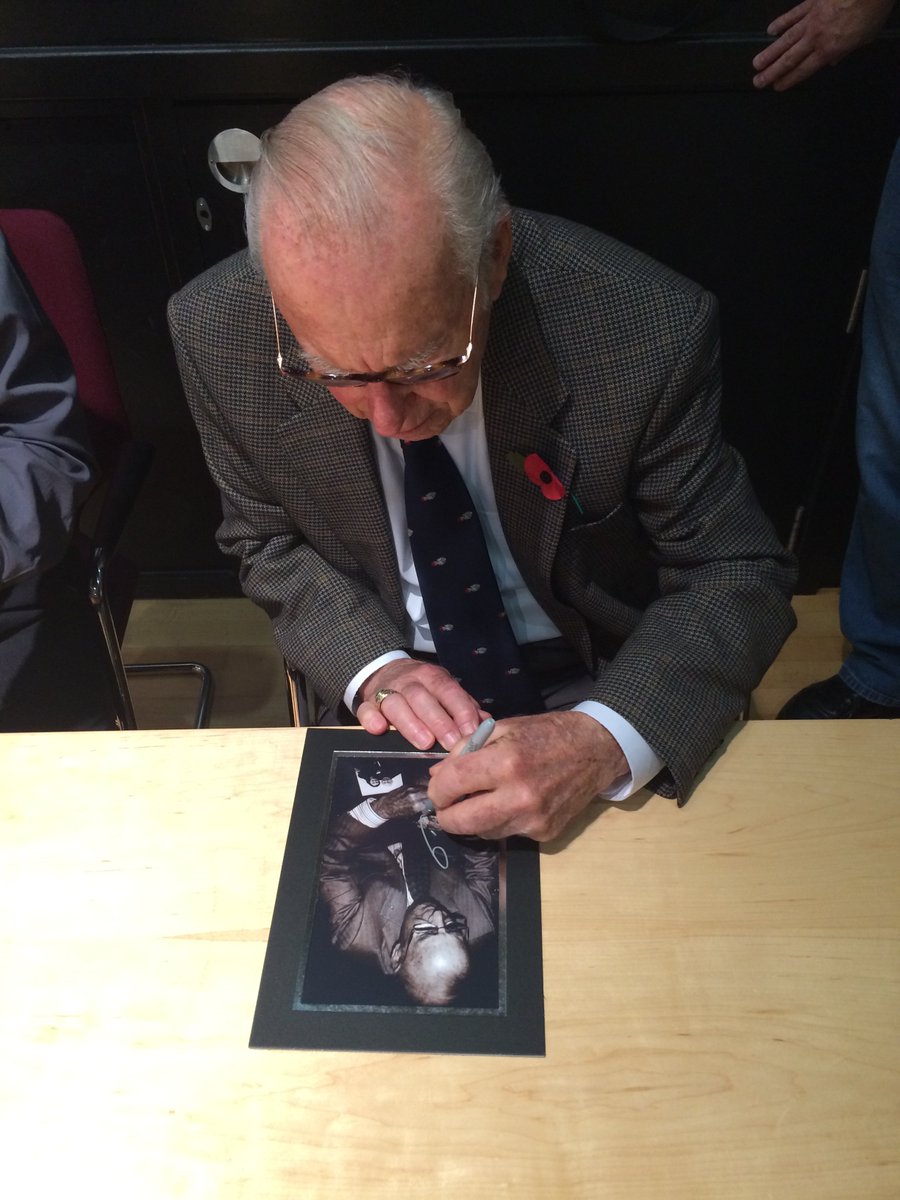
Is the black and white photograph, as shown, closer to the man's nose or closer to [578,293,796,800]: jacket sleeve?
[578,293,796,800]: jacket sleeve

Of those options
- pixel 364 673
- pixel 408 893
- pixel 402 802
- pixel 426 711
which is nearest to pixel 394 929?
pixel 408 893

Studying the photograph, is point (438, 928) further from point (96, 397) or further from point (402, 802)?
point (96, 397)

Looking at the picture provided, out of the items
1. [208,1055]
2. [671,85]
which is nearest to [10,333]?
[208,1055]

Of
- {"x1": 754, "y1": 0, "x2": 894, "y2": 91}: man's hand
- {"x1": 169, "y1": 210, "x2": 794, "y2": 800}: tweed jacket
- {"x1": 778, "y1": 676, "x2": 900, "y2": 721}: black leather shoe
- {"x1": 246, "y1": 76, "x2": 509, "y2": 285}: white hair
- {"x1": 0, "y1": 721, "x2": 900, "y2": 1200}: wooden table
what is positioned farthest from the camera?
{"x1": 778, "y1": 676, "x2": 900, "y2": 721}: black leather shoe

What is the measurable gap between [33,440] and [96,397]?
0.65 ft

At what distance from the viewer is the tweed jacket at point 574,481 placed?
113 cm

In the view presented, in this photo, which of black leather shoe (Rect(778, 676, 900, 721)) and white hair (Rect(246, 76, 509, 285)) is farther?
black leather shoe (Rect(778, 676, 900, 721))

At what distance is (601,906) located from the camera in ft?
3.06

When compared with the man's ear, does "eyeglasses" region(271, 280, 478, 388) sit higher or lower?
lower

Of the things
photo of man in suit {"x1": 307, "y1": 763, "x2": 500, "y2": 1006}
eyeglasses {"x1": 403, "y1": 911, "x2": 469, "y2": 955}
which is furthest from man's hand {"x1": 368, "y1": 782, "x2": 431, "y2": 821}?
eyeglasses {"x1": 403, "y1": 911, "x2": 469, "y2": 955}

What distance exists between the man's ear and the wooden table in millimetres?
548

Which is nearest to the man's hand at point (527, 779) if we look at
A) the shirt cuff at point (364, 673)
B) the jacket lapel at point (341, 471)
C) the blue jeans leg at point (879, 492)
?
the shirt cuff at point (364, 673)

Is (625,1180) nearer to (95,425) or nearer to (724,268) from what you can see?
(95,425)

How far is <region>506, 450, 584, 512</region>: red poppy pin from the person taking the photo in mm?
1206
